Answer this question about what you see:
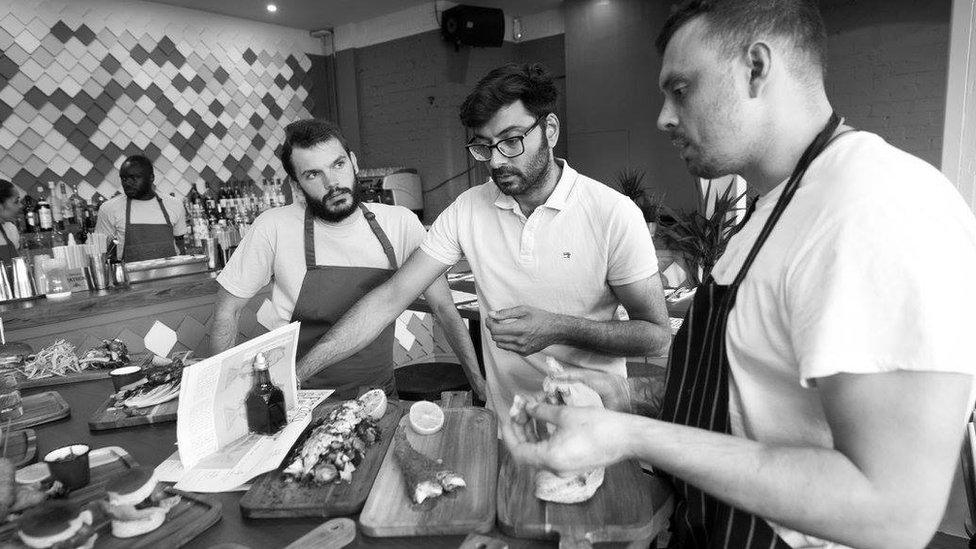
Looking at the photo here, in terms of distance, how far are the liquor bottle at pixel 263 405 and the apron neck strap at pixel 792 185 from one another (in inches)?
45.9

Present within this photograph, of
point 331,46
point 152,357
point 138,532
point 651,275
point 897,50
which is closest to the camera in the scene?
point 138,532

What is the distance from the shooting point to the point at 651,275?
191cm

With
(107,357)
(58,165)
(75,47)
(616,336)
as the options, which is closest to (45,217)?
(58,165)

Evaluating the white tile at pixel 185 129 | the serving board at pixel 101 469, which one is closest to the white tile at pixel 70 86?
the white tile at pixel 185 129

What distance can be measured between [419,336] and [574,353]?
2.74m

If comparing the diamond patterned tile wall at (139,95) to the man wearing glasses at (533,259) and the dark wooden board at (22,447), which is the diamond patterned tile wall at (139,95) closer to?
the dark wooden board at (22,447)

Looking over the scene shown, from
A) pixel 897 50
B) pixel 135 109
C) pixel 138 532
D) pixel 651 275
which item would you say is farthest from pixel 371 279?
pixel 897 50

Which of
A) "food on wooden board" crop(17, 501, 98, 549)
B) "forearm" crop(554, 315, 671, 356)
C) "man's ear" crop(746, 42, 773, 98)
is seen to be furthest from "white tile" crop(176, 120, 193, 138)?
"man's ear" crop(746, 42, 773, 98)

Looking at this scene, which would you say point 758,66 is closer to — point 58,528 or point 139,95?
point 58,528

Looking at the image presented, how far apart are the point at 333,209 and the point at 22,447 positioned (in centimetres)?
131

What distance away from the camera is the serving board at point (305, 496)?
3.90ft

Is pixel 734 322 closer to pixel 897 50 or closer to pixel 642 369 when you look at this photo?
pixel 642 369

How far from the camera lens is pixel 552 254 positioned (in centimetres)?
200

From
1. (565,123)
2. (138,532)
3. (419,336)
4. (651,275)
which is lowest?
(419,336)
